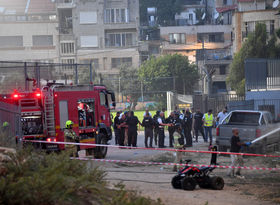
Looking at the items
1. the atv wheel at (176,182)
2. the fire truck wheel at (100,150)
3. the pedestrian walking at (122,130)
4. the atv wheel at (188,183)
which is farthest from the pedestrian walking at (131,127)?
the atv wheel at (188,183)

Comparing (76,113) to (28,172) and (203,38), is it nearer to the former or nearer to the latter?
(28,172)

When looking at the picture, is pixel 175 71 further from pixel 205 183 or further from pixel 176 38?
pixel 205 183

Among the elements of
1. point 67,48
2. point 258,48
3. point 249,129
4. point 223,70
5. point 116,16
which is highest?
point 116,16

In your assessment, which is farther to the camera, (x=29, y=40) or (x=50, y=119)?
(x=29, y=40)

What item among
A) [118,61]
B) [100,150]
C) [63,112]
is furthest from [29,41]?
[63,112]

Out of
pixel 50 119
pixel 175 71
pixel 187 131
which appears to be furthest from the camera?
pixel 175 71

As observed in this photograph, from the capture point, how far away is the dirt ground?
10.8m

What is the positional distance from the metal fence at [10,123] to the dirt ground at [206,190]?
106 inches

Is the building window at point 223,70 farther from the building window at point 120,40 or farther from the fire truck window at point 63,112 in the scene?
the fire truck window at point 63,112

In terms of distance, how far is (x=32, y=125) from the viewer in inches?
669

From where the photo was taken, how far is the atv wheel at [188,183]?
11648 mm

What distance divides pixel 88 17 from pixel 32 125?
188ft

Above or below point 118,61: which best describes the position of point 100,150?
below

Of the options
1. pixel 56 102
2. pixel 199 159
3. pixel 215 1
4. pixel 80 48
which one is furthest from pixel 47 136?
pixel 215 1
